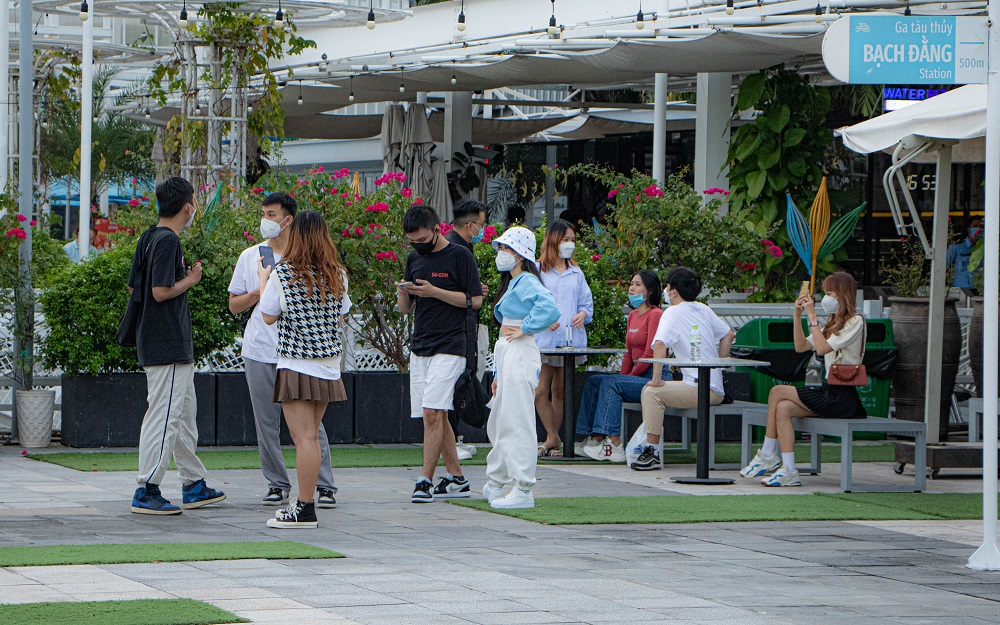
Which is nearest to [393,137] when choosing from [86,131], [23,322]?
[86,131]

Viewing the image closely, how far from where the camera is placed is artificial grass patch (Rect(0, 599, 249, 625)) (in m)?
5.42

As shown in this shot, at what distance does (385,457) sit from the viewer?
1160 cm

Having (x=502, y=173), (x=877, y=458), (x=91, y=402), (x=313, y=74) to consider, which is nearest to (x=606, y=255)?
(x=877, y=458)

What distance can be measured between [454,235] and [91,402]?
129 inches

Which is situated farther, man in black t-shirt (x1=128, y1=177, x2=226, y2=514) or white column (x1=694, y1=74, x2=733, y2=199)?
white column (x1=694, y1=74, x2=733, y2=199)

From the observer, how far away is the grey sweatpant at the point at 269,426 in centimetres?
877

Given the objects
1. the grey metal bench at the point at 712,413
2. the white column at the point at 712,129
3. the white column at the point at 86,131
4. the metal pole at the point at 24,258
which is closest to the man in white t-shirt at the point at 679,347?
the grey metal bench at the point at 712,413

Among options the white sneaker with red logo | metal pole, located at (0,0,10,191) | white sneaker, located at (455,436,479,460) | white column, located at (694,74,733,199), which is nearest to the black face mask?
white sneaker, located at (455,436,479,460)

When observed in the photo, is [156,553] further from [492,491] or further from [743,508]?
[743,508]

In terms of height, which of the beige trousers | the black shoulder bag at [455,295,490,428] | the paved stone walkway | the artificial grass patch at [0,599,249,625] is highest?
the black shoulder bag at [455,295,490,428]

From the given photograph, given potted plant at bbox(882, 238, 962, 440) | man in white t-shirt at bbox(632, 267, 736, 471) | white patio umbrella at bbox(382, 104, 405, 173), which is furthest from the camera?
white patio umbrella at bbox(382, 104, 405, 173)

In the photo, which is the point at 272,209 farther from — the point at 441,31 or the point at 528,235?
the point at 441,31

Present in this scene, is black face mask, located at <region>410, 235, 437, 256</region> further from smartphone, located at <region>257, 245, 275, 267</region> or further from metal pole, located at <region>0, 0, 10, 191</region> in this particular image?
metal pole, located at <region>0, 0, 10, 191</region>

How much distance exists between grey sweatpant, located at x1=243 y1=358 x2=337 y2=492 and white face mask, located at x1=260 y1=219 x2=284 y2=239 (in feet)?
2.36
